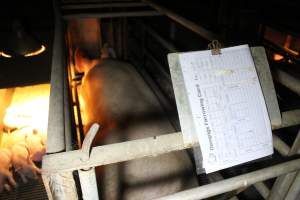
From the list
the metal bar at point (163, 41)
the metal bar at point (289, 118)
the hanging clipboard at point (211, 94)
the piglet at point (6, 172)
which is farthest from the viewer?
the metal bar at point (163, 41)

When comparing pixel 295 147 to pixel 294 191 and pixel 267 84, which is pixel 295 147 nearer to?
pixel 294 191

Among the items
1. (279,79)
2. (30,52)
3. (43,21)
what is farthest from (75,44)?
(279,79)

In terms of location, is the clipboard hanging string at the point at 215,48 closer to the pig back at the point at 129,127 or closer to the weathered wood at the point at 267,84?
the weathered wood at the point at 267,84

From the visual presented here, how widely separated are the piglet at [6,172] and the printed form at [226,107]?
2.29m

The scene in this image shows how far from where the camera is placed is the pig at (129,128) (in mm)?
1546

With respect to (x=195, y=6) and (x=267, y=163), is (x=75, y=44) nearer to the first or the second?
(x=195, y=6)

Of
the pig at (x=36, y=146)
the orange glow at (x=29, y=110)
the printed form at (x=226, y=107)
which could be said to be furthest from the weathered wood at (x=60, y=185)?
the orange glow at (x=29, y=110)

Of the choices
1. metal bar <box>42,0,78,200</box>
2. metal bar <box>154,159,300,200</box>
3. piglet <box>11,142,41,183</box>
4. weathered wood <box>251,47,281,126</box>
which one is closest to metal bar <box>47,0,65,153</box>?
metal bar <box>42,0,78,200</box>

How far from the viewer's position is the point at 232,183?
82 centimetres

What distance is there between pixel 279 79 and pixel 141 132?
1.04 m

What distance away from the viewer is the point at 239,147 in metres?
0.79

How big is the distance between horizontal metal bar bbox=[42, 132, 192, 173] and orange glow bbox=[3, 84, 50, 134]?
2584 millimetres

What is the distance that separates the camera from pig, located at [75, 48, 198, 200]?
1.55 metres

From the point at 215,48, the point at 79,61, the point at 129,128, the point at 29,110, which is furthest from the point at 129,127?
the point at 29,110
